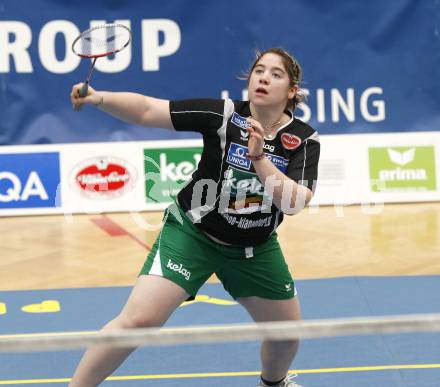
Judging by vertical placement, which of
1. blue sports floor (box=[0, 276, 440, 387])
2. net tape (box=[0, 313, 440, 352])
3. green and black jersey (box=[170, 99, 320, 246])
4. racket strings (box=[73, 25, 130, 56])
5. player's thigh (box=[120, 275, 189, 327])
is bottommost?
blue sports floor (box=[0, 276, 440, 387])

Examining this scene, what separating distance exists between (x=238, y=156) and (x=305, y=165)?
30 centimetres

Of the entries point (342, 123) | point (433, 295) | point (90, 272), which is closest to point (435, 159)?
point (342, 123)

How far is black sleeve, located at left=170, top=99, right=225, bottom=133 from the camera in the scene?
4141mm

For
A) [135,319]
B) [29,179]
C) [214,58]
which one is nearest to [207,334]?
[135,319]

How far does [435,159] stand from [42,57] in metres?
4.00

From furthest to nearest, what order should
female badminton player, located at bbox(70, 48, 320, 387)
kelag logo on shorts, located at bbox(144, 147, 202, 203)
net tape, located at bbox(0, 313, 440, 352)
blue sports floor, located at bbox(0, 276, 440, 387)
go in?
kelag logo on shorts, located at bbox(144, 147, 202, 203) → blue sports floor, located at bbox(0, 276, 440, 387) → female badminton player, located at bbox(70, 48, 320, 387) → net tape, located at bbox(0, 313, 440, 352)

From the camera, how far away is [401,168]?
30.3 ft

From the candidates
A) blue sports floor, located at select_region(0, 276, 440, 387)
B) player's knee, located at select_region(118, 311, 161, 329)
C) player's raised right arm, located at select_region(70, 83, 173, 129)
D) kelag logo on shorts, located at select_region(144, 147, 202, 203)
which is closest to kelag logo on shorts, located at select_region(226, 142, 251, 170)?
player's raised right arm, located at select_region(70, 83, 173, 129)

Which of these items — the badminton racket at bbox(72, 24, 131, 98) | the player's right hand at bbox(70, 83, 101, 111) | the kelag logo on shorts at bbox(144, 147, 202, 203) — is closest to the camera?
the player's right hand at bbox(70, 83, 101, 111)

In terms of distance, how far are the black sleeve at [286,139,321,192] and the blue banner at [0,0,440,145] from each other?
199 inches

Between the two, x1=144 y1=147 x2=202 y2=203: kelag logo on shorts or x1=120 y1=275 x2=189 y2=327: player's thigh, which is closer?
x1=120 y1=275 x2=189 y2=327: player's thigh

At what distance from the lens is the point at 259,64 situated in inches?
163

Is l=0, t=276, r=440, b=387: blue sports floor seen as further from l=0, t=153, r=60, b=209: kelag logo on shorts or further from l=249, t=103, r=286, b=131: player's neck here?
l=0, t=153, r=60, b=209: kelag logo on shorts

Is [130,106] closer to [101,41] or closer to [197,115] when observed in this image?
[197,115]
